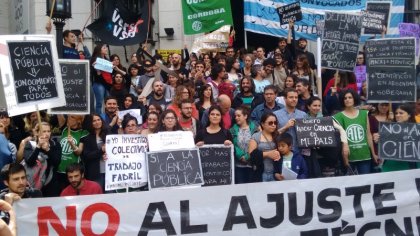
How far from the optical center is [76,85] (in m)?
8.67

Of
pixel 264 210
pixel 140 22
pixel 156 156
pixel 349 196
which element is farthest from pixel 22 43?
pixel 140 22

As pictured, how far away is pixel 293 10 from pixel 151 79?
374 centimetres

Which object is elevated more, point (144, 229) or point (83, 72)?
point (83, 72)

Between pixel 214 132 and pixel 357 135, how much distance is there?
1.78 m

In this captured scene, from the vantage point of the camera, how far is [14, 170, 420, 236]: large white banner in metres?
7.07

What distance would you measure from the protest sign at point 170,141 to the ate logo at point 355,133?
203cm

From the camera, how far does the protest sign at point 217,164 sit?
8102 millimetres

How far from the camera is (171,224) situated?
7.28 meters

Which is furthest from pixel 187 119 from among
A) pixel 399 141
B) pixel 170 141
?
pixel 399 141

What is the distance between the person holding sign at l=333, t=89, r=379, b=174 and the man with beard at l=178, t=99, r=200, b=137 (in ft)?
5.71

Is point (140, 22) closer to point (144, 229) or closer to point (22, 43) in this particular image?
point (22, 43)

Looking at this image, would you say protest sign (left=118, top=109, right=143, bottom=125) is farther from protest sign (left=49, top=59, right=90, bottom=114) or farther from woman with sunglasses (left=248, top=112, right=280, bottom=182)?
woman with sunglasses (left=248, top=112, right=280, bottom=182)

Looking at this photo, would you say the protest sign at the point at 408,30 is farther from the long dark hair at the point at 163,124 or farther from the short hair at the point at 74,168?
the short hair at the point at 74,168

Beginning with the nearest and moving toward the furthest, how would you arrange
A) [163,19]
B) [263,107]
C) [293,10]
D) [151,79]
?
[263,107] < [151,79] < [293,10] < [163,19]
